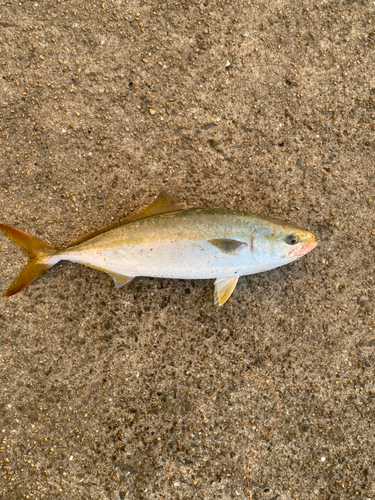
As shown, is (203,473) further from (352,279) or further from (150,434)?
(352,279)

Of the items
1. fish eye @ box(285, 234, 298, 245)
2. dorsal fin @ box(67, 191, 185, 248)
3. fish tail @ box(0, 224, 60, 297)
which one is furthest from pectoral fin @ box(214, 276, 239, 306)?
fish tail @ box(0, 224, 60, 297)

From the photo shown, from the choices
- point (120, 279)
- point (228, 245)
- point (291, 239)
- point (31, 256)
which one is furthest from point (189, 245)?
point (31, 256)

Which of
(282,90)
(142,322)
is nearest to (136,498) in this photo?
(142,322)

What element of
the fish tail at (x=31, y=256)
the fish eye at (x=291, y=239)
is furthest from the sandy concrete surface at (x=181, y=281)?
the fish eye at (x=291, y=239)

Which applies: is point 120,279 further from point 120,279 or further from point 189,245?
point 189,245

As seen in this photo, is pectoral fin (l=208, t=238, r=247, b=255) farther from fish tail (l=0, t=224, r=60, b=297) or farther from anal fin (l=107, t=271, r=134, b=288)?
fish tail (l=0, t=224, r=60, b=297)

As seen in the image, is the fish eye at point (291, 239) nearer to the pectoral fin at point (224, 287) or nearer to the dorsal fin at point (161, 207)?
the pectoral fin at point (224, 287)
